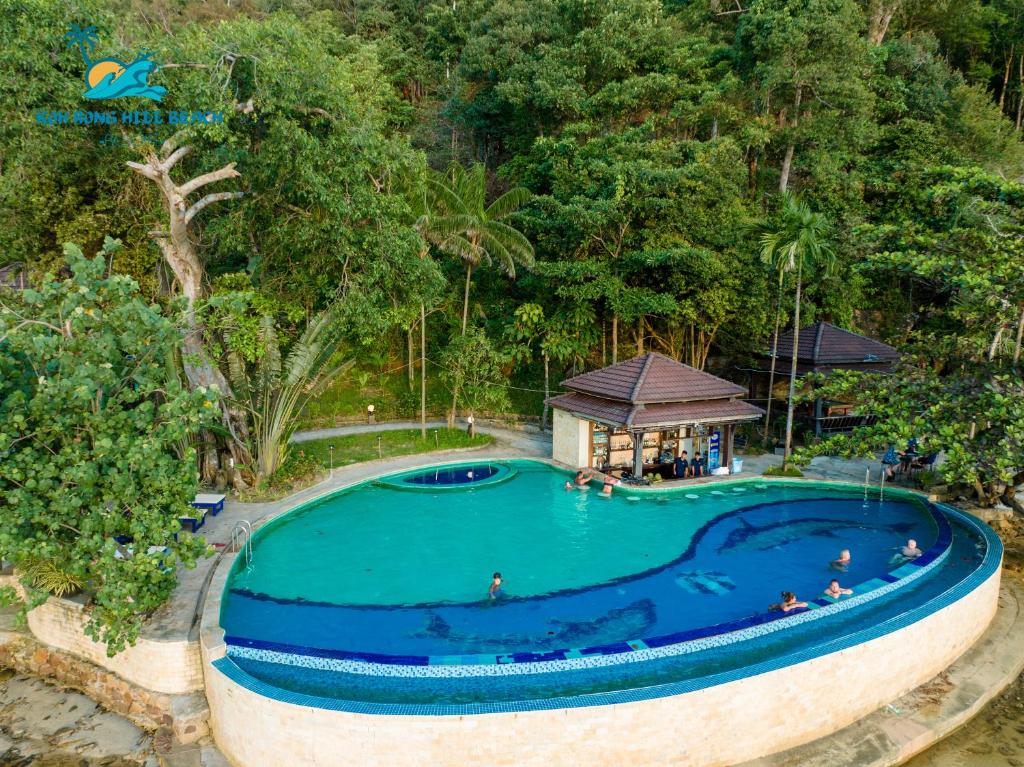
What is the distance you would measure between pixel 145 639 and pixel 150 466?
8.78ft

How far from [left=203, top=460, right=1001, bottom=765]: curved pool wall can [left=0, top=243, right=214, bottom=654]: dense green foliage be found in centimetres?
173

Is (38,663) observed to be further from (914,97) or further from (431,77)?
(431,77)

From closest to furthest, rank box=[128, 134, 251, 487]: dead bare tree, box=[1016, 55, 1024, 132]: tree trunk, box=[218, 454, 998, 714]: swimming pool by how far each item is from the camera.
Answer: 1. box=[218, 454, 998, 714]: swimming pool
2. box=[128, 134, 251, 487]: dead bare tree
3. box=[1016, 55, 1024, 132]: tree trunk

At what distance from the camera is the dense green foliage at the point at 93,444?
8.45m

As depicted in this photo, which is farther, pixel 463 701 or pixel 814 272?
pixel 814 272

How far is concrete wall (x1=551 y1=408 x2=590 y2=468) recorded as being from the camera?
1892 cm

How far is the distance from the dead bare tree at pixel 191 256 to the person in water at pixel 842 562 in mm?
14320

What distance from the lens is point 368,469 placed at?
19.0 m

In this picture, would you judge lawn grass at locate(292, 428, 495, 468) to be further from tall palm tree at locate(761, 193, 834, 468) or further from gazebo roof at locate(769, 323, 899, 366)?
gazebo roof at locate(769, 323, 899, 366)

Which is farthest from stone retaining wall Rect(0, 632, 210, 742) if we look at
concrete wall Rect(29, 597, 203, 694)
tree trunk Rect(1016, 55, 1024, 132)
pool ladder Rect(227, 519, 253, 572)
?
tree trunk Rect(1016, 55, 1024, 132)

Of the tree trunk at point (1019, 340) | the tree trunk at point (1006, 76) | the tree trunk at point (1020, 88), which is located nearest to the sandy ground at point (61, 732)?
the tree trunk at point (1019, 340)

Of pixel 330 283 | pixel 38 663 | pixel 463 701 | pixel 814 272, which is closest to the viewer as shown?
pixel 463 701

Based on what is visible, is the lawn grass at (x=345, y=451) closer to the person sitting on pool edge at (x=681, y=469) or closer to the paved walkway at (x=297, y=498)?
the paved walkway at (x=297, y=498)

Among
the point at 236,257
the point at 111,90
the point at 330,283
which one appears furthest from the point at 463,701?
the point at 236,257
